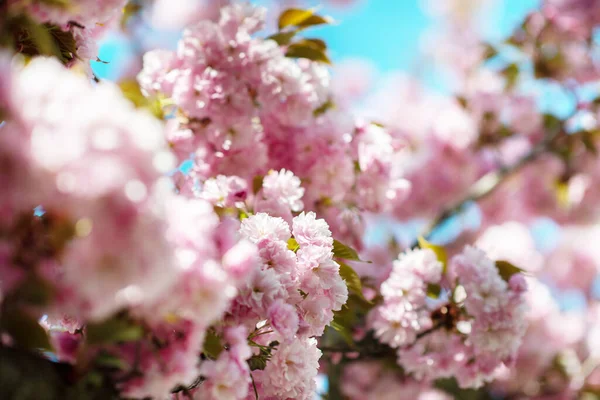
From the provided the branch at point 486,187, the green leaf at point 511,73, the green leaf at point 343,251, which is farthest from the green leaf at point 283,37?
the green leaf at point 511,73

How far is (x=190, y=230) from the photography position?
582 millimetres

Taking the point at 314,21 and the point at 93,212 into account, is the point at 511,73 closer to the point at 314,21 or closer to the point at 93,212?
the point at 314,21

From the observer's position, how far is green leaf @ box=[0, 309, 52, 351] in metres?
0.56

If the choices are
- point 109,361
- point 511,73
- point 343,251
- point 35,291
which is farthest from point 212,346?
point 511,73

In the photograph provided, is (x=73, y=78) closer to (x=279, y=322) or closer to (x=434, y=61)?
(x=279, y=322)

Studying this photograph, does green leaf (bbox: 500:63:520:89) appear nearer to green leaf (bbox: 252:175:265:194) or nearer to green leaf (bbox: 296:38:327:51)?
green leaf (bbox: 296:38:327:51)

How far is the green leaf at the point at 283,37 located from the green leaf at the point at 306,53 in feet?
0.08

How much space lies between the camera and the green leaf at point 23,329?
0.56 metres

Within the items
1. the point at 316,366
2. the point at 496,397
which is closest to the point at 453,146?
the point at 496,397

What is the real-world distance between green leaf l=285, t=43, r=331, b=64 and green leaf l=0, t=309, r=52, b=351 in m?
1.02

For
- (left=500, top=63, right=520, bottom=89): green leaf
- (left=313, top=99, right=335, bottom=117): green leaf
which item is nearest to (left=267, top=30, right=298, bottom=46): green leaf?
(left=313, top=99, right=335, bottom=117): green leaf

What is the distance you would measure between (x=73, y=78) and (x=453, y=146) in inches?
109

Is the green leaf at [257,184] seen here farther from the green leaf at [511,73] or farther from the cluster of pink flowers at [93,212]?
the green leaf at [511,73]

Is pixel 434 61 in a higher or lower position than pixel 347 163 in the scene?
lower
